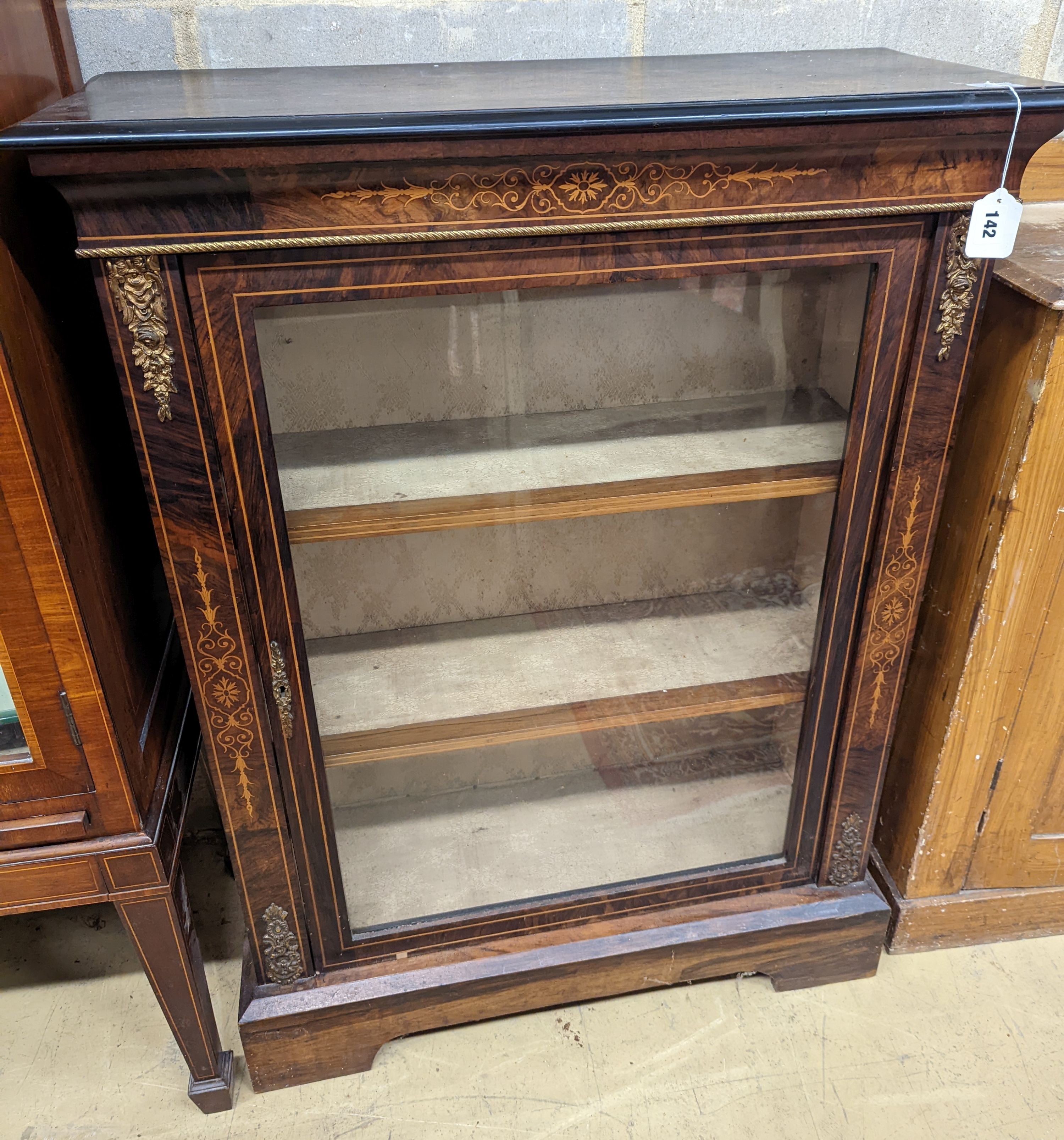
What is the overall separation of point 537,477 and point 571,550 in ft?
0.41

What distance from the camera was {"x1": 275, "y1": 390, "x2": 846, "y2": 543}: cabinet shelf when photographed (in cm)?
99

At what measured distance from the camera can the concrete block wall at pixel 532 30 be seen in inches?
43.9

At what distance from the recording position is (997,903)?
1423 mm

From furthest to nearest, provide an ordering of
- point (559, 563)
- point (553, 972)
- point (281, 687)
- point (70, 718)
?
point (553, 972) < point (559, 563) < point (281, 687) < point (70, 718)

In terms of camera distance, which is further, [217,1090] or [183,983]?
[217,1090]

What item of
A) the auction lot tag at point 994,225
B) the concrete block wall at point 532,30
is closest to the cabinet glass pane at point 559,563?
the auction lot tag at point 994,225

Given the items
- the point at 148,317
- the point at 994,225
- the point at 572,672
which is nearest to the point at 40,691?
the point at 148,317

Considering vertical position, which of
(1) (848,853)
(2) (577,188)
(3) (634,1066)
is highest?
(2) (577,188)

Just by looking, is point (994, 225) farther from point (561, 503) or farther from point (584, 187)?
point (561, 503)

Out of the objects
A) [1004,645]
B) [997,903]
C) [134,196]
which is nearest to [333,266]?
[134,196]

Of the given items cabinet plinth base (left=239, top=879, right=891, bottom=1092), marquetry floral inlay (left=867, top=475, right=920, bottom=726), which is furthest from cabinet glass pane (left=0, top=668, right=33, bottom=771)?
marquetry floral inlay (left=867, top=475, right=920, bottom=726)

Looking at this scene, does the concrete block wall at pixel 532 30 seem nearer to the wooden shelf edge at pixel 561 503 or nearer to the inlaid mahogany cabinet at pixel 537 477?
the inlaid mahogany cabinet at pixel 537 477

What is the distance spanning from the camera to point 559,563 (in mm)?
1139

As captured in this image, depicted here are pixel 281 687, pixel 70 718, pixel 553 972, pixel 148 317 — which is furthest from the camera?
pixel 553 972
